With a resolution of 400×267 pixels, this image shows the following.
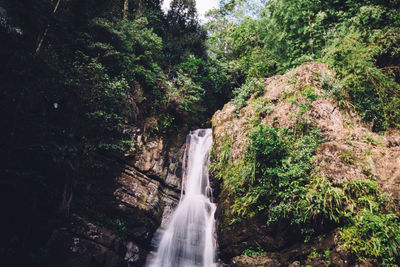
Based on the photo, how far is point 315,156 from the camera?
5973mm

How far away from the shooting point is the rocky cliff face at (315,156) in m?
5.07

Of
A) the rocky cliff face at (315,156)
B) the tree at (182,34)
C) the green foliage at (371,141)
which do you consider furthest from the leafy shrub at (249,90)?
the tree at (182,34)

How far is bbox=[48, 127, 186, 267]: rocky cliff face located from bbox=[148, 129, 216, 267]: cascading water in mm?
539

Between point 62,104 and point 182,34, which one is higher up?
point 182,34

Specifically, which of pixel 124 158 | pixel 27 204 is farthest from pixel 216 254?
pixel 27 204

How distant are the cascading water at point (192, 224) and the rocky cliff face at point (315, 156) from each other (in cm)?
99

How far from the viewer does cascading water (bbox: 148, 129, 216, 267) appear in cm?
772

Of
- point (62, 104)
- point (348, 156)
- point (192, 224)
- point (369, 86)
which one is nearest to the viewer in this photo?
point (348, 156)

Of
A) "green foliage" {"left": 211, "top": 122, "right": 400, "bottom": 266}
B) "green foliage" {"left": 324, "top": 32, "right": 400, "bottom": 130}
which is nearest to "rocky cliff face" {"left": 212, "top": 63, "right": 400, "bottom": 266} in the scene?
"green foliage" {"left": 211, "top": 122, "right": 400, "bottom": 266}

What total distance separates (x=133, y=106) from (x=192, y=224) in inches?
247

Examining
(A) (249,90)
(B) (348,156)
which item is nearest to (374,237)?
(B) (348,156)

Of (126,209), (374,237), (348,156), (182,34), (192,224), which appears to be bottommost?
(192,224)

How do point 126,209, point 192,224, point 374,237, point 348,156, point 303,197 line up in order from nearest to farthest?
point 374,237 → point 303,197 → point 348,156 → point 126,209 → point 192,224

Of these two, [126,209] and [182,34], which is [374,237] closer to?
[126,209]
